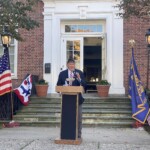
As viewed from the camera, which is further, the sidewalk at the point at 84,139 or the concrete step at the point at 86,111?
the concrete step at the point at 86,111

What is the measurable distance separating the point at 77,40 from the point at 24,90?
10.6 feet

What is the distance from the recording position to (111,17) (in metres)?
12.8

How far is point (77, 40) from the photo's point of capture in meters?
13.3

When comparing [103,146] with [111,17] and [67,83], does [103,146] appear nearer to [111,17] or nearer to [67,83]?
[67,83]

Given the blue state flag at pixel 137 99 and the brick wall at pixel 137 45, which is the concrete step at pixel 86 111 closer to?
the blue state flag at pixel 137 99

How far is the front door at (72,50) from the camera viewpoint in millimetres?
13289

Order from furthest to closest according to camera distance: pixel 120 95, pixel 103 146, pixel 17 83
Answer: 1. pixel 17 83
2. pixel 120 95
3. pixel 103 146

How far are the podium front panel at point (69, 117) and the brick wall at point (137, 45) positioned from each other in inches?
222

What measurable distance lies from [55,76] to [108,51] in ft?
7.22

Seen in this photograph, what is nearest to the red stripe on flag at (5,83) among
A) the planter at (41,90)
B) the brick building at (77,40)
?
the planter at (41,90)

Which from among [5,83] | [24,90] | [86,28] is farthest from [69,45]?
[5,83]

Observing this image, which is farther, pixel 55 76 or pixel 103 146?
pixel 55 76

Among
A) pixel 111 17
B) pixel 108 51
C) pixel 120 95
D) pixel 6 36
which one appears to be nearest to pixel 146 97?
pixel 120 95

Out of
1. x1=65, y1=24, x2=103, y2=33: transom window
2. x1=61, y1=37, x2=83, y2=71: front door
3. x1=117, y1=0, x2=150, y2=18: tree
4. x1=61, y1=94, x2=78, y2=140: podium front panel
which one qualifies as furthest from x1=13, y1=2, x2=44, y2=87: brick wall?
x1=61, y1=94, x2=78, y2=140: podium front panel
